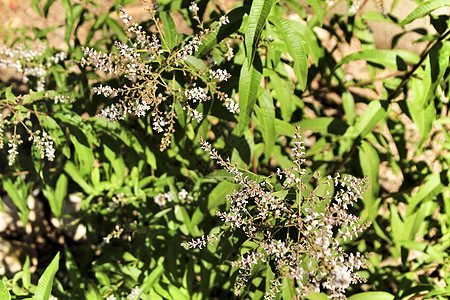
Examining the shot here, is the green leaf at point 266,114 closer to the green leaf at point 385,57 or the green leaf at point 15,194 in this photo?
the green leaf at point 385,57

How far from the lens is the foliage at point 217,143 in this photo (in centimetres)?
184

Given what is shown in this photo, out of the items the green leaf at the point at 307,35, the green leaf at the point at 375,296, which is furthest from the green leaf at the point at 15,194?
the green leaf at the point at 375,296

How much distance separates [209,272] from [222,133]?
113 centimetres

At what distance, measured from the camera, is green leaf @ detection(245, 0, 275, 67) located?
1.64 m

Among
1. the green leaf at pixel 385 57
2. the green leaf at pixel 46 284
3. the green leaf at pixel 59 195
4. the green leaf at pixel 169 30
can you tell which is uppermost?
the green leaf at pixel 169 30

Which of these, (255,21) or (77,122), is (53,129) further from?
(255,21)

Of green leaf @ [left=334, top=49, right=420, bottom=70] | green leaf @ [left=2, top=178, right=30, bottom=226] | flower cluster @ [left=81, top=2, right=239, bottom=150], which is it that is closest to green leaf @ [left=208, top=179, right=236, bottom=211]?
flower cluster @ [left=81, top=2, right=239, bottom=150]

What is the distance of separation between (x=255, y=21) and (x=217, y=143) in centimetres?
155

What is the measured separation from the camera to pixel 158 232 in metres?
2.81

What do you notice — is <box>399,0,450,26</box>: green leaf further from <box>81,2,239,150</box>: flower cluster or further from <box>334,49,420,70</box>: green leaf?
<box>81,2,239,150</box>: flower cluster

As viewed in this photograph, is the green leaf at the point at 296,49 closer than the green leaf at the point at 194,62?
Yes

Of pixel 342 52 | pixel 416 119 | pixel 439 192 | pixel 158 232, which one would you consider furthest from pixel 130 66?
pixel 342 52

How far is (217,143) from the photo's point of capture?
10.2 feet

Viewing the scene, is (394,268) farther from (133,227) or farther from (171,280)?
(133,227)
